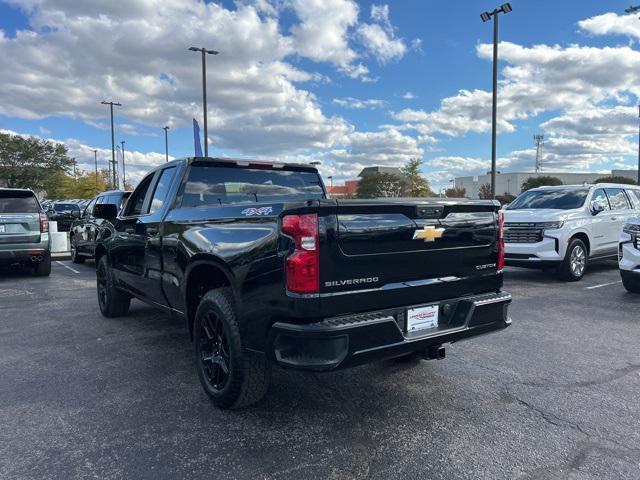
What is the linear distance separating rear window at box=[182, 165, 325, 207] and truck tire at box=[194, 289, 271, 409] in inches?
Answer: 50.3

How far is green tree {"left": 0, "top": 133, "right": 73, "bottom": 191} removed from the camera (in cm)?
5612

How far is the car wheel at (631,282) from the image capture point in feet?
24.8

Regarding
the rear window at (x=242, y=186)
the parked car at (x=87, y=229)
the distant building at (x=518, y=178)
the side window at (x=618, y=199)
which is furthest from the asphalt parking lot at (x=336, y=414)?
the distant building at (x=518, y=178)

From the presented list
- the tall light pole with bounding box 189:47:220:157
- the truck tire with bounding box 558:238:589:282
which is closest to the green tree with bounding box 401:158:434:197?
the tall light pole with bounding box 189:47:220:157

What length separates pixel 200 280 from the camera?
3.98 metres

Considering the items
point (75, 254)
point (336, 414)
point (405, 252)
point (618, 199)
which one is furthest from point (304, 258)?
point (75, 254)

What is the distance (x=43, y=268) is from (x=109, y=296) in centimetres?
500

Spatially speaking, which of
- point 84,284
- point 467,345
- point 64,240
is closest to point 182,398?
point 467,345

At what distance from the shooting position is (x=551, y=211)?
30.6ft

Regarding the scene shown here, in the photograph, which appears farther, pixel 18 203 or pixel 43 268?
pixel 43 268

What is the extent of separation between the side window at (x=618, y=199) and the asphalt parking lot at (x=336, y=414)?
5.56 metres

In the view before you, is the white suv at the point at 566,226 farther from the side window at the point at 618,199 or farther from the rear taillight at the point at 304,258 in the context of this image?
the rear taillight at the point at 304,258

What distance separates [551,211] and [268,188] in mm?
6559

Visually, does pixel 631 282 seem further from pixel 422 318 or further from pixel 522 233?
pixel 422 318
